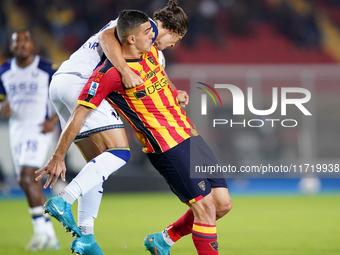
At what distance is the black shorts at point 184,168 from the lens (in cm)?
329

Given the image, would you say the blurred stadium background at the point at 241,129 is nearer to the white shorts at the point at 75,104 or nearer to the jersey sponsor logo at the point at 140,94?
the white shorts at the point at 75,104

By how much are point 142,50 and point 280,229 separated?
3431 mm

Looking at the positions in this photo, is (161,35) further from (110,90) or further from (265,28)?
(265,28)

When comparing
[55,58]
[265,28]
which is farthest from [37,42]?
[265,28]

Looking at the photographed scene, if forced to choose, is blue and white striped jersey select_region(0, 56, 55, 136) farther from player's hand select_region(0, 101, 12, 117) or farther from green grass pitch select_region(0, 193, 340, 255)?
green grass pitch select_region(0, 193, 340, 255)

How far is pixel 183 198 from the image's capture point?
3.35 meters

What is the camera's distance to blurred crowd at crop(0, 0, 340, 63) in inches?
539

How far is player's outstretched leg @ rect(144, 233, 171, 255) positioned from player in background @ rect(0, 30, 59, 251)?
192 centimetres

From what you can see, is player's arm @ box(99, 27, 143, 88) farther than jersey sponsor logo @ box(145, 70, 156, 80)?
No

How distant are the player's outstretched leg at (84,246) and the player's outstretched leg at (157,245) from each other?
510 millimetres

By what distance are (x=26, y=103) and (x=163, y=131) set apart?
8.60ft

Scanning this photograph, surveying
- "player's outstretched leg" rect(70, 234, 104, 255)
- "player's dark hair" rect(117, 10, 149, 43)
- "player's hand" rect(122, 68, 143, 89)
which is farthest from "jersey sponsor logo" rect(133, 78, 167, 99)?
"player's outstretched leg" rect(70, 234, 104, 255)

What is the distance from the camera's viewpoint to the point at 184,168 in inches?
131

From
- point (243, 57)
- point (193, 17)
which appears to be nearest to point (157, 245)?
point (193, 17)
